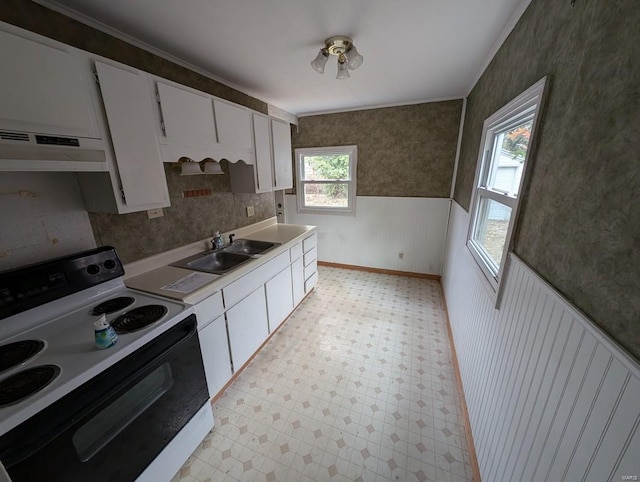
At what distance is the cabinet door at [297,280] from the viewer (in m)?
2.59

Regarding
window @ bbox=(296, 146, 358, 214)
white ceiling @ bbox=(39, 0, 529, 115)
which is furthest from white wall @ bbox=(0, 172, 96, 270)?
window @ bbox=(296, 146, 358, 214)

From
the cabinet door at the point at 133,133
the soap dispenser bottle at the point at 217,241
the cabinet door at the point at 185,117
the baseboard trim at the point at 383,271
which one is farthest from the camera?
the baseboard trim at the point at 383,271

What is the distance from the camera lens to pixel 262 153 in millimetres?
2381

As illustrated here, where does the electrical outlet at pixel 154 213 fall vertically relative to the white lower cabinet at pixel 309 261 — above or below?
above

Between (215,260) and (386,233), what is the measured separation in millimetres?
2485

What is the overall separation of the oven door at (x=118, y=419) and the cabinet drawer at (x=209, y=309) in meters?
0.14

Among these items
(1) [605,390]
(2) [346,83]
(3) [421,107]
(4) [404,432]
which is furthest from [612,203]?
(3) [421,107]

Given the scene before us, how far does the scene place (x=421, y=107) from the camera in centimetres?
306

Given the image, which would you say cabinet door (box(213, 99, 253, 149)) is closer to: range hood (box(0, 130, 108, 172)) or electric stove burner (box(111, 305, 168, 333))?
range hood (box(0, 130, 108, 172))

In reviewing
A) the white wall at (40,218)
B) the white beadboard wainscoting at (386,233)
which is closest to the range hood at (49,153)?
the white wall at (40,218)

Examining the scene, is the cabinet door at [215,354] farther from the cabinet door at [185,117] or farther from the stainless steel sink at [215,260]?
the cabinet door at [185,117]

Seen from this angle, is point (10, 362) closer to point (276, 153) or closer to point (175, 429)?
point (175, 429)

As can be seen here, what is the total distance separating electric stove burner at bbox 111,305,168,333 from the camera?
3.63 feet

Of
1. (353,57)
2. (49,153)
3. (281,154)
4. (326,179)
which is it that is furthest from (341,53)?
(326,179)
